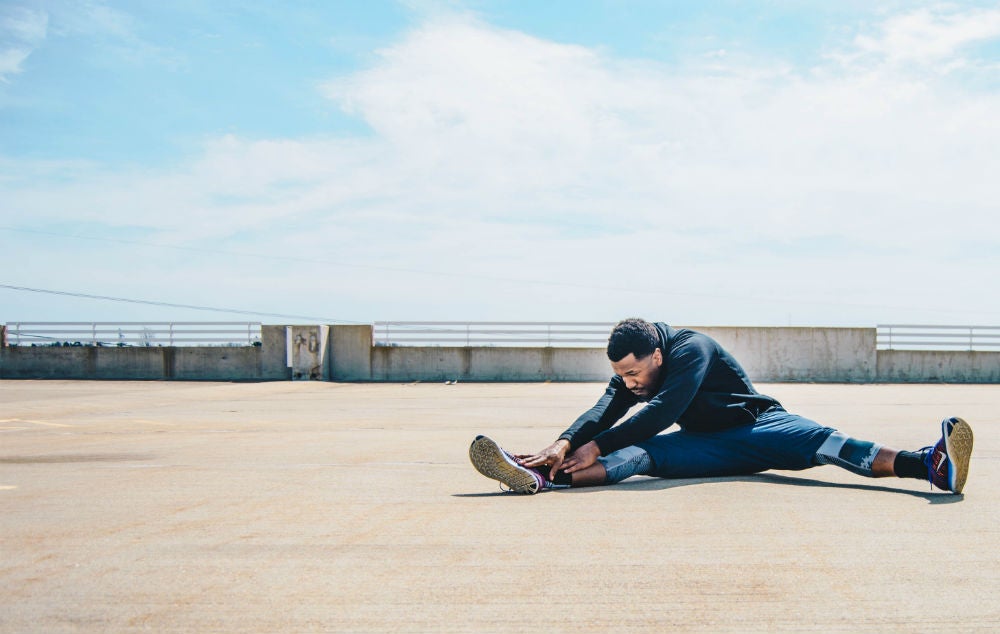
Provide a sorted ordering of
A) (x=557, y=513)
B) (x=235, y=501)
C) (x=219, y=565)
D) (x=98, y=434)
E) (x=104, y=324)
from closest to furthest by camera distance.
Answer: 1. (x=219, y=565)
2. (x=557, y=513)
3. (x=235, y=501)
4. (x=98, y=434)
5. (x=104, y=324)

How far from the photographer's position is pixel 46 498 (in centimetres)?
452

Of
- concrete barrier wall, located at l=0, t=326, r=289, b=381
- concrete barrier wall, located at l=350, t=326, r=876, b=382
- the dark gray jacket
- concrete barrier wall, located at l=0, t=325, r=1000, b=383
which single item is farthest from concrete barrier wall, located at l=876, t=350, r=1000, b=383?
the dark gray jacket

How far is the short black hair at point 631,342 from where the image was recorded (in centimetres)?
458

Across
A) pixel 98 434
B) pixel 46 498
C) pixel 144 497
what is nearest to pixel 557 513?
pixel 144 497

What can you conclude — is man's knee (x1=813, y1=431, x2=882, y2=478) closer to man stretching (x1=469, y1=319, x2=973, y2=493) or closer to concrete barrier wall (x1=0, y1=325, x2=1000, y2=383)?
man stretching (x1=469, y1=319, x2=973, y2=493)

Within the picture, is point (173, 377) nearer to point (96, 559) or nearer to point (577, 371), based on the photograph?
point (577, 371)

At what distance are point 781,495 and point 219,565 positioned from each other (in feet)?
9.59

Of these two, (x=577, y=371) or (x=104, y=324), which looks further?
(x=104, y=324)

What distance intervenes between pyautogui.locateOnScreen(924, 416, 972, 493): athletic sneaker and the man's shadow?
0.10 meters

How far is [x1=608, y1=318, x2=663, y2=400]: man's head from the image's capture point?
4582mm

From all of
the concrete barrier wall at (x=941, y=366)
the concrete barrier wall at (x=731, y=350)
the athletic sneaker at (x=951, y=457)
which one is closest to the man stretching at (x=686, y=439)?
the athletic sneaker at (x=951, y=457)

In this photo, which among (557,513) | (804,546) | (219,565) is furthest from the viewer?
(557,513)

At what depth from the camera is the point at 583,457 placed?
15.1 feet

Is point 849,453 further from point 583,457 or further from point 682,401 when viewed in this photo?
point 583,457
